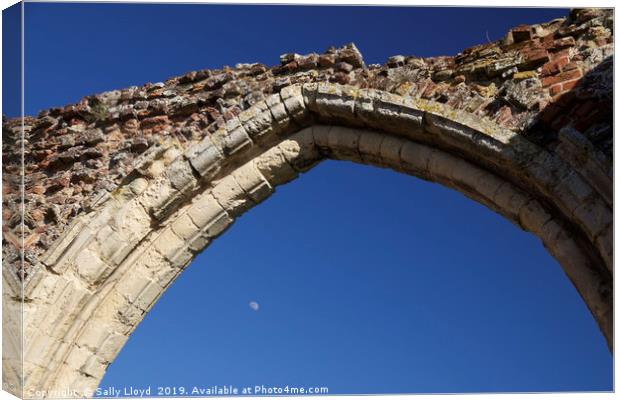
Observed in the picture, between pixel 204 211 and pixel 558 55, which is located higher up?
pixel 558 55

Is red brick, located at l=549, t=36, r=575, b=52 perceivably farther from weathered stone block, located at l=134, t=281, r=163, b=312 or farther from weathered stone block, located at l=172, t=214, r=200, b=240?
weathered stone block, located at l=134, t=281, r=163, b=312

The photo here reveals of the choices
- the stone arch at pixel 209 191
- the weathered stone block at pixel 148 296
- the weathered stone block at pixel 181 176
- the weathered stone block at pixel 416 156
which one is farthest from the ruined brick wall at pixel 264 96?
the weathered stone block at pixel 148 296

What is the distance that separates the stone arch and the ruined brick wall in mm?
130

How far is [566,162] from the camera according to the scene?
5375 mm

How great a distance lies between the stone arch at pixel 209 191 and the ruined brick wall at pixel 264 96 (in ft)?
0.43

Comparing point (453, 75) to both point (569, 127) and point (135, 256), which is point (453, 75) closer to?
point (569, 127)

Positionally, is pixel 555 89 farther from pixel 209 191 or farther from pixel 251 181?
pixel 209 191

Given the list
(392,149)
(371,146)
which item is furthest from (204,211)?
(392,149)

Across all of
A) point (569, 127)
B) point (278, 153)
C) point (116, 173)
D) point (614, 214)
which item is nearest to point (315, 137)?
point (278, 153)

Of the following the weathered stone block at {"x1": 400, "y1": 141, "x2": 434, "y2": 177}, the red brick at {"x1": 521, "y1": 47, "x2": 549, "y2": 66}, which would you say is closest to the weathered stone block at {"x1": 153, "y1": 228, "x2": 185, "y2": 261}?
the weathered stone block at {"x1": 400, "y1": 141, "x2": 434, "y2": 177}

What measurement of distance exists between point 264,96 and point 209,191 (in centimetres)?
83

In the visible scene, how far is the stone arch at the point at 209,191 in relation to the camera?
5.88 metres

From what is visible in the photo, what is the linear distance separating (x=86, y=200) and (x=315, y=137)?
1784mm

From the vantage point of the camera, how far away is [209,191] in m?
6.71
